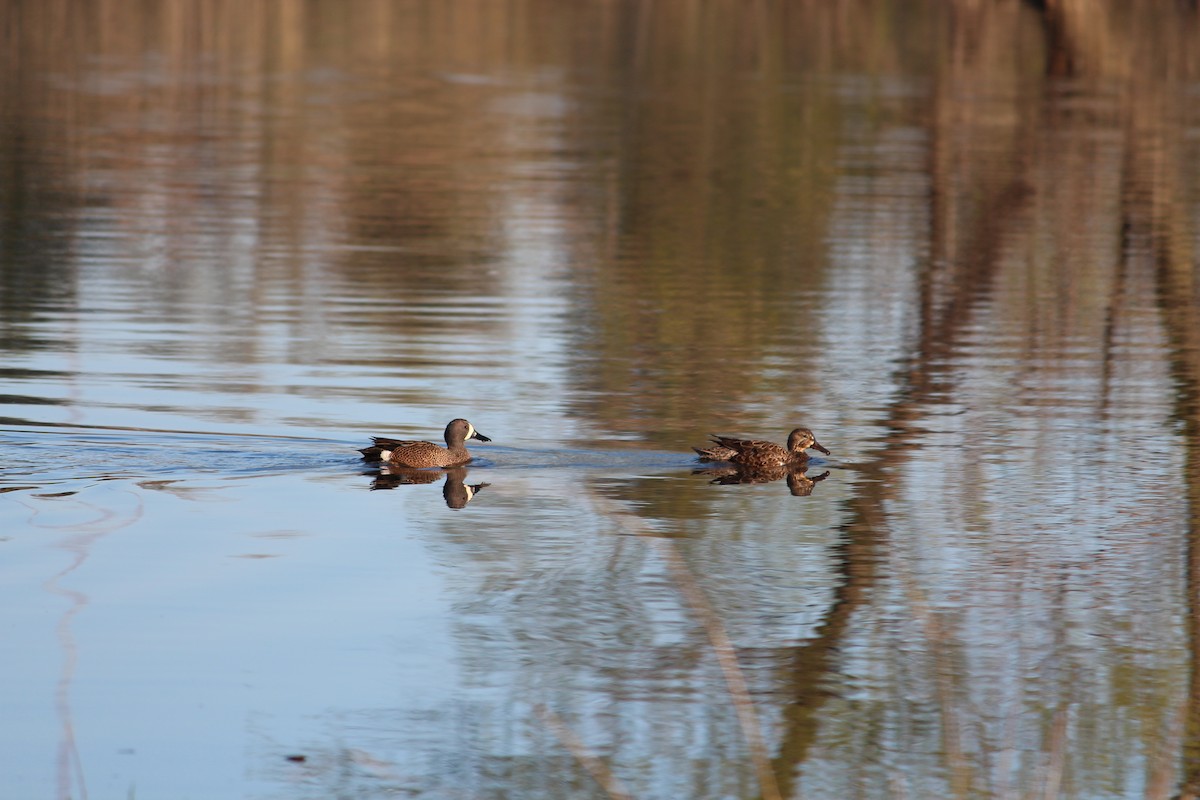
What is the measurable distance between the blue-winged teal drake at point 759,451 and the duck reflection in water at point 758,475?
39 millimetres

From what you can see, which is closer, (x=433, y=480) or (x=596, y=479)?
(x=596, y=479)

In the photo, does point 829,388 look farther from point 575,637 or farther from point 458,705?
point 458,705

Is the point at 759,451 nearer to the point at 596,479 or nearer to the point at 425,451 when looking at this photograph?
the point at 596,479

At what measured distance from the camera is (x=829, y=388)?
52.5 feet

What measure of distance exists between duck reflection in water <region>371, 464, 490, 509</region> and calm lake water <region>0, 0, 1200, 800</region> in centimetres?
4

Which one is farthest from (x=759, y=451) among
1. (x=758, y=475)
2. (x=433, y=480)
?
(x=433, y=480)

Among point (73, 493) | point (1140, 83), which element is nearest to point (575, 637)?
point (73, 493)

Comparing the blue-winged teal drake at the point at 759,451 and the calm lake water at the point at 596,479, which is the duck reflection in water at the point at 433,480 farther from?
the blue-winged teal drake at the point at 759,451

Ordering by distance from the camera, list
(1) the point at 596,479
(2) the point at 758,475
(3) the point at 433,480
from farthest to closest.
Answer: (2) the point at 758,475, (3) the point at 433,480, (1) the point at 596,479

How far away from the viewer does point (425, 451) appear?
12.7 m

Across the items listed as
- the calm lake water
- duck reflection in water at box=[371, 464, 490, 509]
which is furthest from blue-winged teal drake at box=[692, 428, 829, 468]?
duck reflection in water at box=[371, 464, 490, 509]

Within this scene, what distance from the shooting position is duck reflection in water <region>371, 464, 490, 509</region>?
495 inches

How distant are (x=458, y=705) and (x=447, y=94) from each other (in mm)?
41922

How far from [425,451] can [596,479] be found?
1.09 meters
